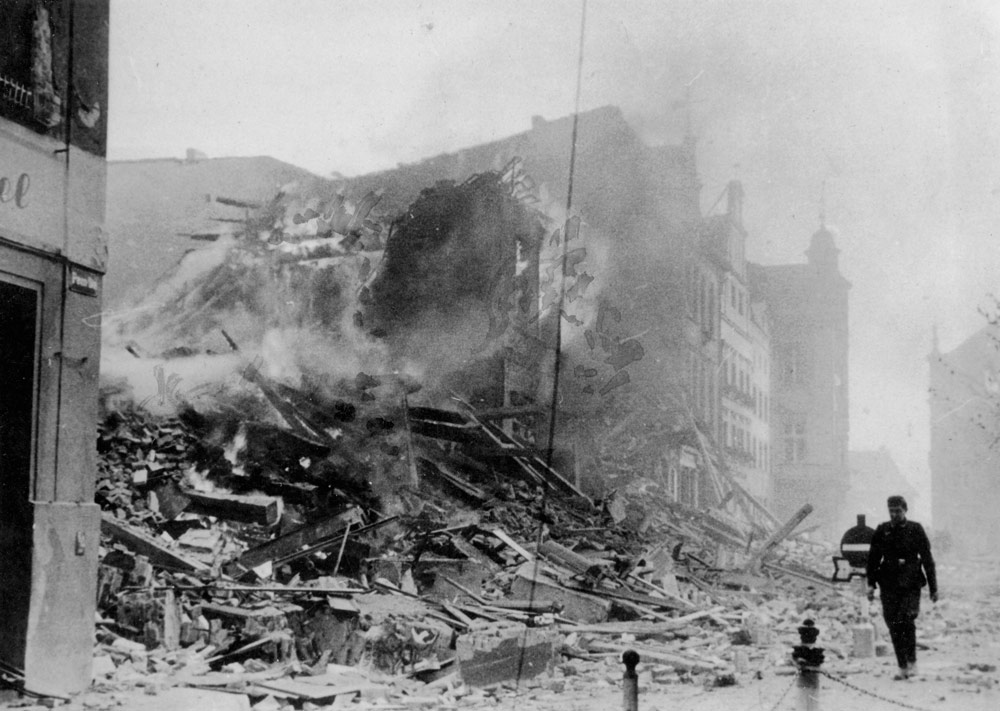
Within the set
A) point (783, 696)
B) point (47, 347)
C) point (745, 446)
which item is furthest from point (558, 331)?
point (47, 347)

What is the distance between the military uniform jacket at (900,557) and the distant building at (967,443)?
59cm

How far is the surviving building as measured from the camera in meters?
7.72

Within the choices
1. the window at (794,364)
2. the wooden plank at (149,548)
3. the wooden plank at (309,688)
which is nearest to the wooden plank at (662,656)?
the wooden plank at (309,688)

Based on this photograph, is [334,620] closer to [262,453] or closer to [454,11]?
[262,453]

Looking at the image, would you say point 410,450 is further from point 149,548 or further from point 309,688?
point 149,548

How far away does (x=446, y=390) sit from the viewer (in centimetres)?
870

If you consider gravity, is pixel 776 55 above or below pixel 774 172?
above

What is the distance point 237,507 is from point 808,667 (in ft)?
16.9

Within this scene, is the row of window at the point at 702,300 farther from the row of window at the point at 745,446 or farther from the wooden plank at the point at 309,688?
the wooden plank at the point at 309,688

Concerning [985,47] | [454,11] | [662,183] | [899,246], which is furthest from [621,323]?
[985,47]

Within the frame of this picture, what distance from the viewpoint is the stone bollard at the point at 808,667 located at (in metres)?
6.02

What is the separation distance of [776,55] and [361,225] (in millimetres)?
3961

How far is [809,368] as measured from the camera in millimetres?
8547

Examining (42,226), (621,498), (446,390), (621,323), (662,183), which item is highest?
(662,183)
